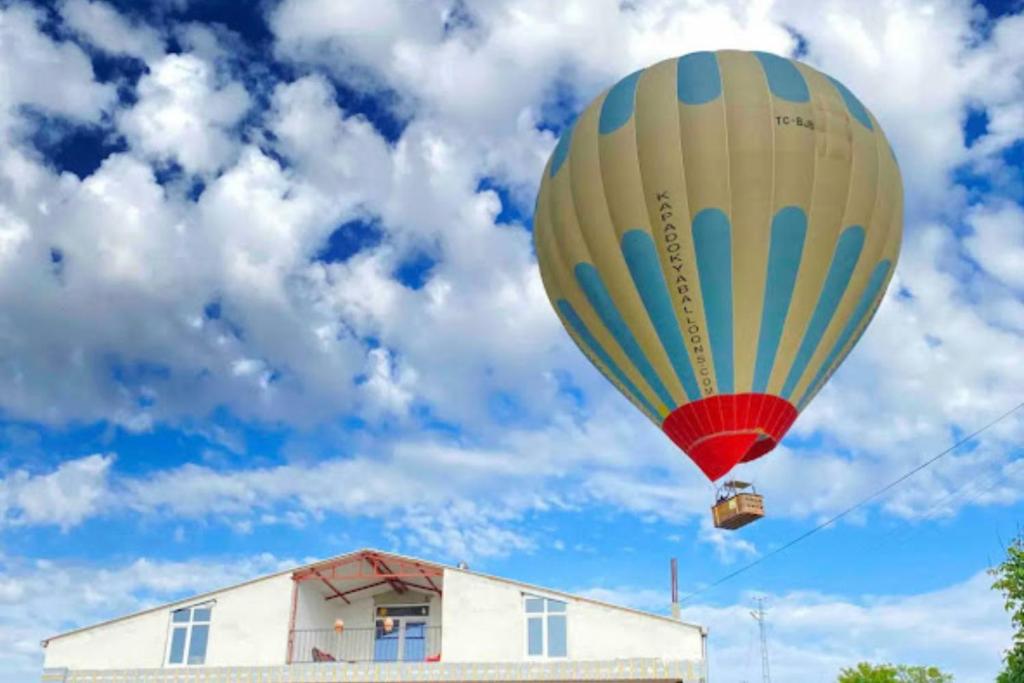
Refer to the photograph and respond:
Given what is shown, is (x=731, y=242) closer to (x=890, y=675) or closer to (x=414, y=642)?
(x=414, y=642)

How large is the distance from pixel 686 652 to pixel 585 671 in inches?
86.1

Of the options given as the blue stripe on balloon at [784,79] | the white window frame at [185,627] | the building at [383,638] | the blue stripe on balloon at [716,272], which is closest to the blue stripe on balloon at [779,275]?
the blue stripe on balloon at [716,272]

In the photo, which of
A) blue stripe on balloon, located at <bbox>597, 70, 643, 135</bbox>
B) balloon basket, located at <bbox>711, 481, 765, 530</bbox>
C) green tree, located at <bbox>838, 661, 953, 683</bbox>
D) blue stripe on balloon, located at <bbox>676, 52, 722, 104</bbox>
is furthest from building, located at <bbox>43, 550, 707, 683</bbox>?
green tree, located at <bbox>838, 661, 953, 683</bbox>

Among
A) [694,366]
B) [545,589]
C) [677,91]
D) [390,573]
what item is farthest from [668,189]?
[390,573]

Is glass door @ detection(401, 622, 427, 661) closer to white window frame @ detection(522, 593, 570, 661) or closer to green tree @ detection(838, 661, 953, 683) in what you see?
white window frame @ detection(522, 593, 570, 661)

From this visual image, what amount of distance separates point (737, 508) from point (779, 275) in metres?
4.34

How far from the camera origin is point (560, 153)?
Result: 2112cm

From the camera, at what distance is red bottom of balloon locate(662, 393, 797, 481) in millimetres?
18453

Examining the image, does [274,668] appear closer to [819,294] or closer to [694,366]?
[694,366]

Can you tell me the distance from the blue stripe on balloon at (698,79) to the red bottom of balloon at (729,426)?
5.66 m

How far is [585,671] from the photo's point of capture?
21297 millimetres

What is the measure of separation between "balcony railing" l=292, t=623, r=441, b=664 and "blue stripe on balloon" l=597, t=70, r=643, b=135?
12577 millimetres

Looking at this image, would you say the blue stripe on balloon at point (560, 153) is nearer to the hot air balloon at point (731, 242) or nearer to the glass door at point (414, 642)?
the hot air balloon at point (731, 242)

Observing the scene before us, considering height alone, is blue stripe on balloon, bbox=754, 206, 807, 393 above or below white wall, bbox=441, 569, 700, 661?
above
